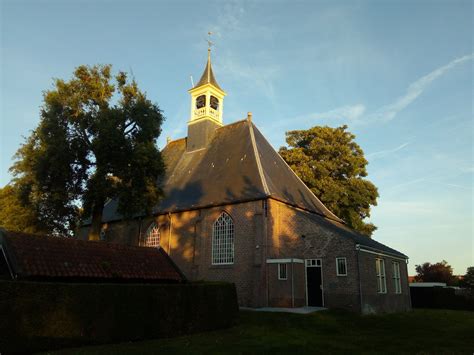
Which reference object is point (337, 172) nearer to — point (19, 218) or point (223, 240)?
point (223, 240)

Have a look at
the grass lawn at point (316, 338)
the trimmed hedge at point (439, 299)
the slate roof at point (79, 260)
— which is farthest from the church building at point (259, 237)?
the slate roof at point (79, 260)

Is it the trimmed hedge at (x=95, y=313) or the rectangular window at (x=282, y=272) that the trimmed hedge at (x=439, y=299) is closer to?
the rectangular window at (x=282, y=272)

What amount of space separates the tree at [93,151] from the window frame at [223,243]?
4643 millimetres

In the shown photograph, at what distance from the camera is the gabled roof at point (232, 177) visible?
80.2ft

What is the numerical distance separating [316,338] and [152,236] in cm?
1831

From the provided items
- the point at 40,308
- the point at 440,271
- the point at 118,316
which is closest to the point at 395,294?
the point at 118,316

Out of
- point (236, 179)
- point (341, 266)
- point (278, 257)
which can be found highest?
point (236, 179)

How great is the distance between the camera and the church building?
69.5 feet

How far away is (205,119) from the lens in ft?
106

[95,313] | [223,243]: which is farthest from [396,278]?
[95,313]

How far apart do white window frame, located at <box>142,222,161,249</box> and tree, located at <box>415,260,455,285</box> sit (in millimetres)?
35959

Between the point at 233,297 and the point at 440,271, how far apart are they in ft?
134

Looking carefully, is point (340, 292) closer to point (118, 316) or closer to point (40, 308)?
point (118, 316)

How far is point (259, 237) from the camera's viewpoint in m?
22.2
